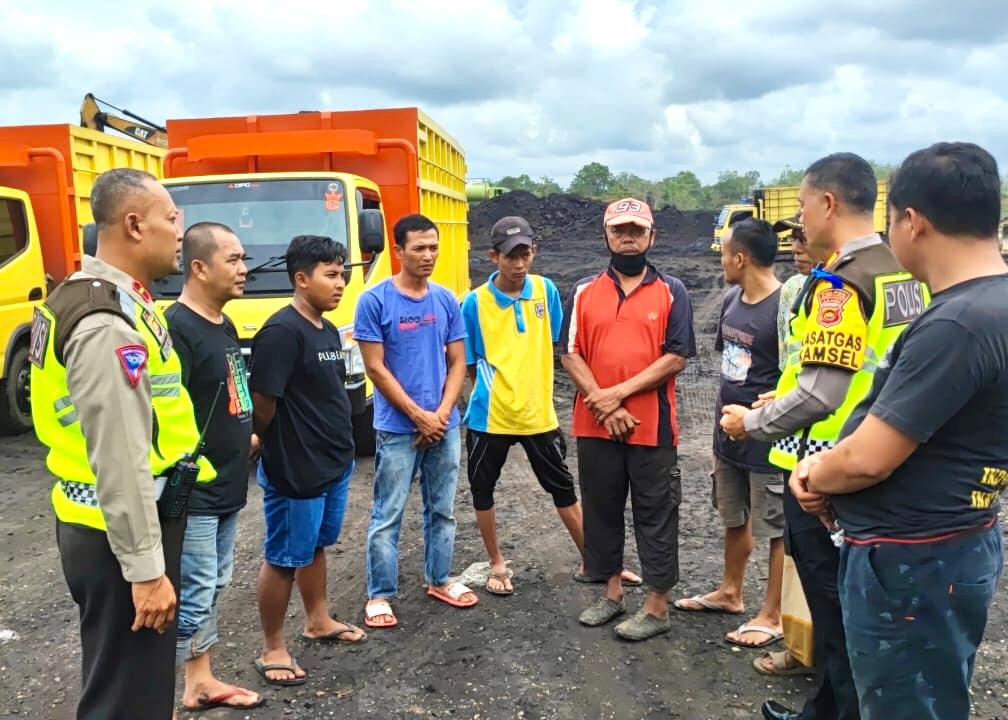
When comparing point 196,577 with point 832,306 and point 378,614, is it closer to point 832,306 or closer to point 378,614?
point 378,614

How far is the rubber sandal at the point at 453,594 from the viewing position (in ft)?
13.4

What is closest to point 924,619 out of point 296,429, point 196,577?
point 196,577

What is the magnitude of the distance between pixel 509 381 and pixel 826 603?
6.45 ft

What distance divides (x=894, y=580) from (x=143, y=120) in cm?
1313

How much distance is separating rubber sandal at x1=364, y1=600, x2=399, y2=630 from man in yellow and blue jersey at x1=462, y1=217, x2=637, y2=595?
576 mm

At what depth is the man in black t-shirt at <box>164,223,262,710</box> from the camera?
9.24ft

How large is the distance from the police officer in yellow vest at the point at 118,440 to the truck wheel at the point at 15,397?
6452 millimetres

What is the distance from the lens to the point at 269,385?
10.7ft

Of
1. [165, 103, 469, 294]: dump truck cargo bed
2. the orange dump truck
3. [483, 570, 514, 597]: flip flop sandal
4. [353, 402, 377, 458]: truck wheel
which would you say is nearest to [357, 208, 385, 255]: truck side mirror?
the orange dump truck

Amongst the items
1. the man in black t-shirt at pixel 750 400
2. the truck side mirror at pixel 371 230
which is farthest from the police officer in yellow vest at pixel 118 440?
the truck side mirror at pixel 371 230

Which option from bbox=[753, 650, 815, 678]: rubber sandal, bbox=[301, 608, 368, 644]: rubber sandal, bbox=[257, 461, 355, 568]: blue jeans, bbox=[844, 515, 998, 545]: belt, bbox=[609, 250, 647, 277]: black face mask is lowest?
bbox=[753, 650, 815, 678]: rubber sandal

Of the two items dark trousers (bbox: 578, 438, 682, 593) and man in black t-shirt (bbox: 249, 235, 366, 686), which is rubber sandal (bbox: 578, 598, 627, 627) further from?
man in black t-shirt (bbox: 249, 235, 366, 686)

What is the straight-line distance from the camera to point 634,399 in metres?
3.77

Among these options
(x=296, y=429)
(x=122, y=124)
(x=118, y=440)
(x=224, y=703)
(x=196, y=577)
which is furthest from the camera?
(x=122, y=124)
